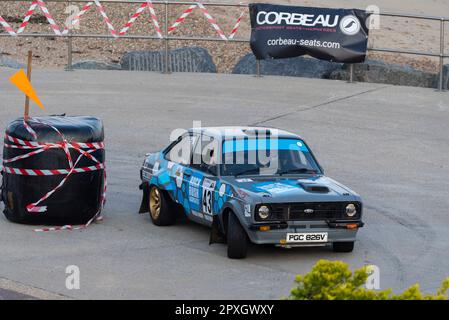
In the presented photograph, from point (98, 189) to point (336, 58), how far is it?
11.5 metres

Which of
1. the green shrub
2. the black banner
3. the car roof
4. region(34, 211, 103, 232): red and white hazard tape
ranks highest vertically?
the black banner

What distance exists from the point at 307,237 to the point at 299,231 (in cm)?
12

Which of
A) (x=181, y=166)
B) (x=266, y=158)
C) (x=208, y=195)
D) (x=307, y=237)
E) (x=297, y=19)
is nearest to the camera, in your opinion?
(x=307, y=237)

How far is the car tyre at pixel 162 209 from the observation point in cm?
1433

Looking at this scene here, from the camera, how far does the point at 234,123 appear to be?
21.9 m

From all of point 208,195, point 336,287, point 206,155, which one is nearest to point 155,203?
point 206,155

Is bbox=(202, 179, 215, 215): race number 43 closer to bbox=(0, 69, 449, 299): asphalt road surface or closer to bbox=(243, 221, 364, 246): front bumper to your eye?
bbox=(0, 69, 449, 299): asphalt road surface

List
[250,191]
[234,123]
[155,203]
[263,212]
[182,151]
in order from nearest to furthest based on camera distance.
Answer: [263,212]
[250,191]
[182,151]
[155,203]
[234,123]

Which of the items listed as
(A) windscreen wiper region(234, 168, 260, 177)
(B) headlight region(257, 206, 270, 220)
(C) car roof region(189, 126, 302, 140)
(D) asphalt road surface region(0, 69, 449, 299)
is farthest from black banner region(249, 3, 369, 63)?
(B) headlight region(257, 206, 270, 220)

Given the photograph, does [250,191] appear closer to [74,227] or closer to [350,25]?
[74,227]

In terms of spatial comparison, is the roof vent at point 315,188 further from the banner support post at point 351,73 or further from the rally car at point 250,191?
the banner support post at point 351,73

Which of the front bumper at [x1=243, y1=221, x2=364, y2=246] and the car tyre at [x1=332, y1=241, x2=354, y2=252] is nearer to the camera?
the front bumper at [x1=243, y1=221, x2=364, y2=246]

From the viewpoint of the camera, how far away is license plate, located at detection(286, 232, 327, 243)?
40.8 ft
